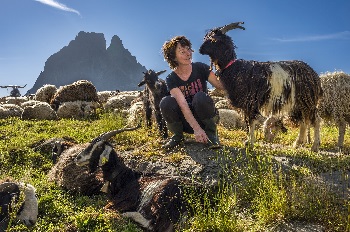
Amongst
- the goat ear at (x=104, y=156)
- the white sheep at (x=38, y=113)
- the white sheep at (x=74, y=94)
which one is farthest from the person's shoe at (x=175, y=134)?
the white sheep at (x=74, y=94)

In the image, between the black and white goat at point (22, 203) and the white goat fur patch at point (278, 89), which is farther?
the white goat fur patch at point (278, 89)

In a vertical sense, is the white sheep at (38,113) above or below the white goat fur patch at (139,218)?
above

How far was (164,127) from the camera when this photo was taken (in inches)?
342

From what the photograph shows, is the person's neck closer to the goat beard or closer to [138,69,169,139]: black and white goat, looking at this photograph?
the goat beard

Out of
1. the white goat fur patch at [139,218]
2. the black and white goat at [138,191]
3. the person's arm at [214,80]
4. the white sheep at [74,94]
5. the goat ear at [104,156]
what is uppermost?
the person's arm at [214,80]

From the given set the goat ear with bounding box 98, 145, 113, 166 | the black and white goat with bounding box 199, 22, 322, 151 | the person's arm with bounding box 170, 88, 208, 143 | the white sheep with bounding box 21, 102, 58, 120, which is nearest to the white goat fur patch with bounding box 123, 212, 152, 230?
the goat ear with bounding box 98, 145, 113, 166

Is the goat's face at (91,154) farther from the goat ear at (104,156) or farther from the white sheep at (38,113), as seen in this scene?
the white sheep at (38,113)

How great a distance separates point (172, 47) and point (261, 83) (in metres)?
1.90

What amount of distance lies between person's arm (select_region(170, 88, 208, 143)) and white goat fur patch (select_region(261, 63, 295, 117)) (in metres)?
1.50

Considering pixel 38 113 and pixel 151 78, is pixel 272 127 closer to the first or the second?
pixel 151 78

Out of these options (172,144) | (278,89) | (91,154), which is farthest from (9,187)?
(278,89)

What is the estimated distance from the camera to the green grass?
382cm

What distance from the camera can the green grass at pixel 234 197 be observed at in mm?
3820

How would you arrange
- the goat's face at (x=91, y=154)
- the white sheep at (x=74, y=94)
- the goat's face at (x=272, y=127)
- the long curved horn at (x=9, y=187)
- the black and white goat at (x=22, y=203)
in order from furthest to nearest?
the white sheep at (x=74, y=94) < the goat's face at (x=272, y=127) < the goat's face at (x=91, y=154) < the long curved horn at (x=9, y=187) < the black and white goat at (x=22, y=203)
